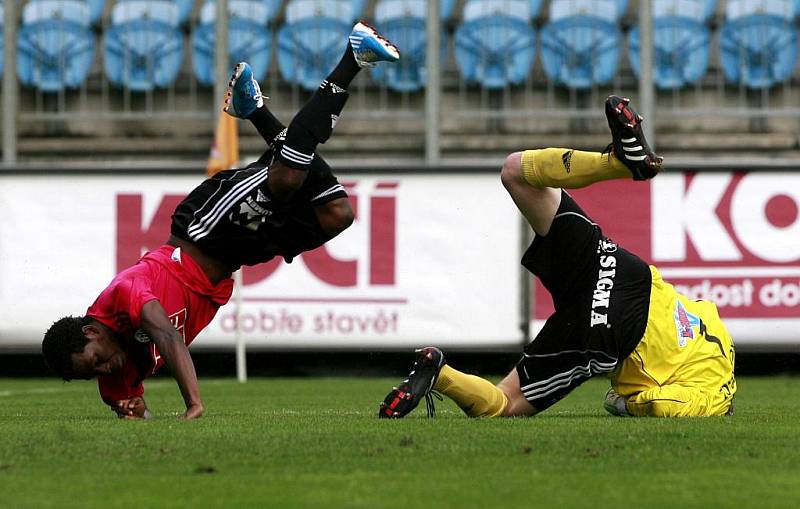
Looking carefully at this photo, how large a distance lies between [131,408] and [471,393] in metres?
1.59

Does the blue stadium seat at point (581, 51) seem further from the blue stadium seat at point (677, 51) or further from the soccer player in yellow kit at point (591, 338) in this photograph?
the soccer player in yellow kit at point (591, 338)

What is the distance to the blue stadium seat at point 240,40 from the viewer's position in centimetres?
1518

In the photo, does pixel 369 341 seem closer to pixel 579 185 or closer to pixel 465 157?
pixel 465 157

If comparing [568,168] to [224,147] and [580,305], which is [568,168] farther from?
[224,147]

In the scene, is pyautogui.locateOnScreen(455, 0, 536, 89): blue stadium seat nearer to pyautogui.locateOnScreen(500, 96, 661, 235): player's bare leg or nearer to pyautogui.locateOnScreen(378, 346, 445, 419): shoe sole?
pyautogui.locateOnScreen(500, 96, 661, 235): player's bare leg

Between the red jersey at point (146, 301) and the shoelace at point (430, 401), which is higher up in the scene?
the red jersey at point (146, 301)

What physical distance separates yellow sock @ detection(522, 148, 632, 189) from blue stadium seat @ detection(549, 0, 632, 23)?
30.6 feet

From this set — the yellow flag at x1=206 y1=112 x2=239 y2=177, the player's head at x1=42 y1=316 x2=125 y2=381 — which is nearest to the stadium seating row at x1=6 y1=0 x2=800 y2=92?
the yellow flag at x1=206 y1=112 x2=239 y2=177

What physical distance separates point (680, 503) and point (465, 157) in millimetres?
11111

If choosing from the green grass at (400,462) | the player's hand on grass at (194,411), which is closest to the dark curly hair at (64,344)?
the green grass at (400,462)

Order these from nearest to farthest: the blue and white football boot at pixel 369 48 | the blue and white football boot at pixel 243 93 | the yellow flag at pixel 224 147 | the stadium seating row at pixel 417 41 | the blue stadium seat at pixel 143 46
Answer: the blue and white football boot at pixel 369 48 < the blue and white football boot at pixel 243 93 < the yellow flag at pixel 224 147 < the stadium seating row at pixel 417 41 < the blue stadium seat at pixel 143 46

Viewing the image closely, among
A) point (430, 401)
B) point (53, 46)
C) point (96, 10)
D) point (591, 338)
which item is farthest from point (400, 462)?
point (96, 10)

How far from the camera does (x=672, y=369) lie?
6477mm

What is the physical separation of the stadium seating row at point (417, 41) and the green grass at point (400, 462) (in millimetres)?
8741
